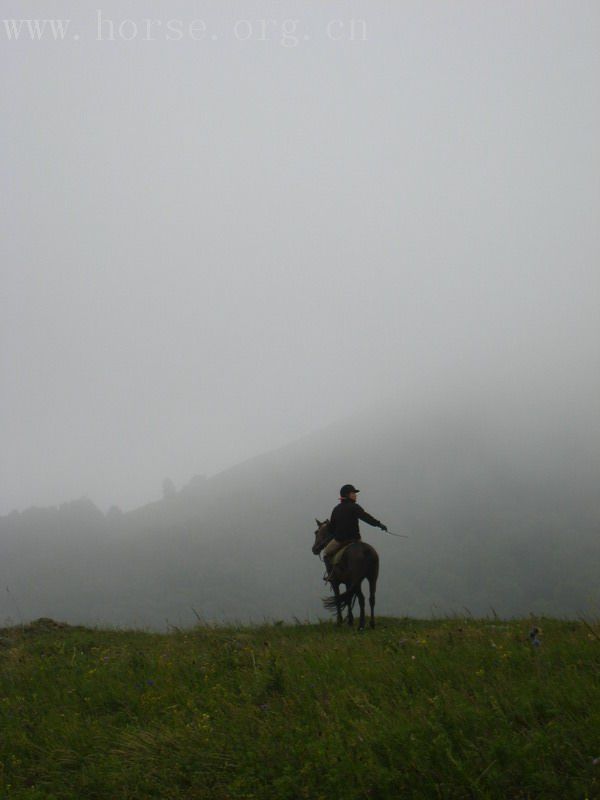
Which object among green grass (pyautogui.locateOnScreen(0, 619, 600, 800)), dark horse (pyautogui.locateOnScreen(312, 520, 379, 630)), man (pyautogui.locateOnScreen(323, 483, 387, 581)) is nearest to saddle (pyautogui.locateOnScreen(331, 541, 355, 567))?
dark horse (pyautogui.locateOnScreen(312, 520, 379, 630))

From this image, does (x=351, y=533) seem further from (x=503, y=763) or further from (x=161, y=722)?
(x=503, y=763)

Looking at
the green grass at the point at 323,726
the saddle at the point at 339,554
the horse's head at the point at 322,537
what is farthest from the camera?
the horse's head at the point at 322,537

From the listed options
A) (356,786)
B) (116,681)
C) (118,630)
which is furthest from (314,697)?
(118,630)

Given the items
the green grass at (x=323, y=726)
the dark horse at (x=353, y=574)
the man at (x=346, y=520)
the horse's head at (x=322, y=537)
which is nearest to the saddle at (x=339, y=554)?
the dark horse at (x=353, y=574)

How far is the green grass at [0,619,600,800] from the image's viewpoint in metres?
4.56

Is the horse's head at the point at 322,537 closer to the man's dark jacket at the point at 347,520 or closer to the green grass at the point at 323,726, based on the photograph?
the man's dark jacket at the point at 347,520

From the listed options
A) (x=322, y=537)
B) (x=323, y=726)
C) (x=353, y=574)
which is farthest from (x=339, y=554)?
(x=323, y=726)

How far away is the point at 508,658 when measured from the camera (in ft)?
24.1

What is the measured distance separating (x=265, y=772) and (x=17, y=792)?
2.38 metres

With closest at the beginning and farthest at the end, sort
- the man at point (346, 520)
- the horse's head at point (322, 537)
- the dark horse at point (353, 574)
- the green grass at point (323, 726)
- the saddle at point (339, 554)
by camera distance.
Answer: the green grass at point (323, 726), the dark horse at point (353, 574), the saddle at point (339, 554), the man at point (346, 520), the horse's head at point (322, 537)

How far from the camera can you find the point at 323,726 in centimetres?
568

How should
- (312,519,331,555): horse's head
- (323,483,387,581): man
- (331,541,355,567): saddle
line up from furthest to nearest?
(312,519,331,555): horse's head
(323,483,387,581): man
(331,541,355,567): saddle

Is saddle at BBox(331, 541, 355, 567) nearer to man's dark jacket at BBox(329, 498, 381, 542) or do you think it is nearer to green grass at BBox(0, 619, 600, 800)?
man's dark jacket at BBox(329, 498, 381, 542)

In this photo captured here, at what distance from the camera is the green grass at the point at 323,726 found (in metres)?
4.56
